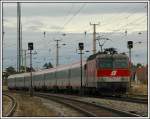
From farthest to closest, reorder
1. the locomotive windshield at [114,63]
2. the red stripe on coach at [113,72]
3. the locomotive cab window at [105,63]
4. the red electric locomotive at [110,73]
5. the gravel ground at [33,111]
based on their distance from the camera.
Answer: the locomotive windshield at [114,63]
the locomotive cab window at [105,63]
the red stripe on coach at [113,72]
the red electric locomotive at [110,73]
the gravel ground at [33,111]

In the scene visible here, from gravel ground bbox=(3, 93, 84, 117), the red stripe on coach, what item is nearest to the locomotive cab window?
the red stripe on coach

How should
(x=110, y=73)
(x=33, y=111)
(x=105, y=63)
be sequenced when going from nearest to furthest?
1. (x=33, y=111)
2. (x=110, y=73)
3. (x=105, y=63)

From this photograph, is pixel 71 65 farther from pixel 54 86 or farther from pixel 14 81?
pixel 14 81

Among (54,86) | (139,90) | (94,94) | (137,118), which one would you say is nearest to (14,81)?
(54,86)

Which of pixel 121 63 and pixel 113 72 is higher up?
pixel 121 63

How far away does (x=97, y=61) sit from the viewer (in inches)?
1412

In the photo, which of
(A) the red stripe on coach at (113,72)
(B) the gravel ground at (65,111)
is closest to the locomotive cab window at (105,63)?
(A) the red stripe on coach at (113,72)

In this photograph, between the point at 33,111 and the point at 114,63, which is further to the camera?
the point at 114,63

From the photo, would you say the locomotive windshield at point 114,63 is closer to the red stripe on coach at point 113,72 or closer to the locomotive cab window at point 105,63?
the locomotive cab window at point 105,63

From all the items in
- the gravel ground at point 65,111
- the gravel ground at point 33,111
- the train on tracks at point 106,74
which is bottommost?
the gravel ground at point 65,111

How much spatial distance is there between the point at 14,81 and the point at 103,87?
184 feet

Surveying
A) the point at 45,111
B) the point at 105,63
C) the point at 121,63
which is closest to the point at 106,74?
the point at 105,63

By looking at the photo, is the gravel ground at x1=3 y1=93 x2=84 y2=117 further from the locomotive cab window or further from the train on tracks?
the locomotive cab window

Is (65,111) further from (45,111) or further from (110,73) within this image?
(110,73)
